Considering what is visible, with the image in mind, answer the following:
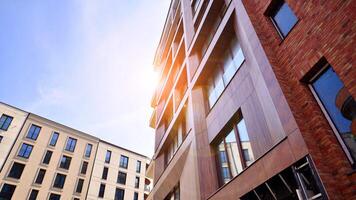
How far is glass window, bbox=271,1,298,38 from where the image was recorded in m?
6.40

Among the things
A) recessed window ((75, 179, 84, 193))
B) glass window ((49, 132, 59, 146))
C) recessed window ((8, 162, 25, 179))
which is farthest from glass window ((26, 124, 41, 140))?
recessed window ((75, 179, 84, 193))

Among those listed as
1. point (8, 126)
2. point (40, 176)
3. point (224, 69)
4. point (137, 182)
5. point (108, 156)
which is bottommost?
point (224, 69)

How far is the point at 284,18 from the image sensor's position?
6.73m

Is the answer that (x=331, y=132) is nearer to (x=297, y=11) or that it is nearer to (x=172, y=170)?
(x=297, y=11)

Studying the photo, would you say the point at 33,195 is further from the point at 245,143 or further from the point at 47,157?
the point at 245,143

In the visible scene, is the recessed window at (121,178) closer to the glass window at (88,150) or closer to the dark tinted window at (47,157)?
the glass window at (88,150)

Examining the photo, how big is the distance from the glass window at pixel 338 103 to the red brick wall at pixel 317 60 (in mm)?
158

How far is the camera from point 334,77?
488cm

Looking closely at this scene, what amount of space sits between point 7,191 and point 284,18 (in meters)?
35.0

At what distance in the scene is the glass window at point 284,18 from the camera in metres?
6.40

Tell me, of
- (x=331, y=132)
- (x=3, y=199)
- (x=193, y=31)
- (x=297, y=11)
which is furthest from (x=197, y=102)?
(x=3, y=199)

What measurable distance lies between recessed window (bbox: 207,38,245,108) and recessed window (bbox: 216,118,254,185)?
2.08m

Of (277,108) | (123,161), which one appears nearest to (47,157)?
(123,161)

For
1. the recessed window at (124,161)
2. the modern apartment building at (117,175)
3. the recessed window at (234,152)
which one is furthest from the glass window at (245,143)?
the recessed window at (124,161)
